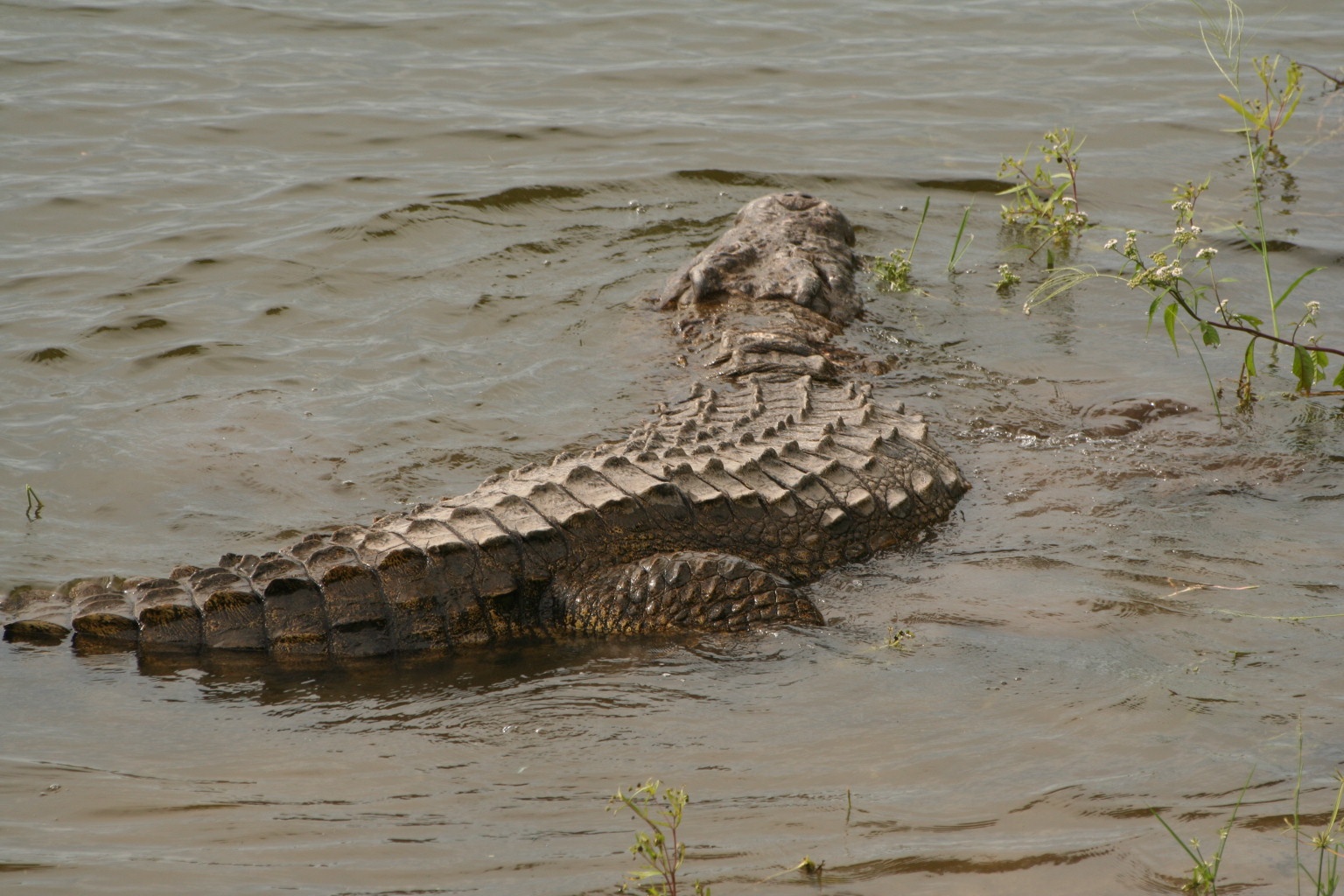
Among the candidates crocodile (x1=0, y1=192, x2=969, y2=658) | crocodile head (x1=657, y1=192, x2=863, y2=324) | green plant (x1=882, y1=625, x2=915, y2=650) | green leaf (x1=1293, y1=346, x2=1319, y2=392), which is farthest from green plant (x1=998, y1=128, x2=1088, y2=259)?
green plant (x1=882, y1=625, x2=915, y2=650)

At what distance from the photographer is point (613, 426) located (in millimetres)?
6004

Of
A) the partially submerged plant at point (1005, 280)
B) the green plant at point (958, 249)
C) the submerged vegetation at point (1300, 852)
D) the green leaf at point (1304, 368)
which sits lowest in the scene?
the submerged vegetation at point (1300, 852)

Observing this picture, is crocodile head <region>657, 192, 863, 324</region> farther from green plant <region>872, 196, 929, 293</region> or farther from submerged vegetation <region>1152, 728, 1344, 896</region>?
submerged vegetation <region>1152, 728, 1344, 896</region>

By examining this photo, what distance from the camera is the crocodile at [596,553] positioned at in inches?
161

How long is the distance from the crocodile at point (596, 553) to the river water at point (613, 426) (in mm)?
128

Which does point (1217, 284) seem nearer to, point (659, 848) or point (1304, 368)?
point (1304, 368)

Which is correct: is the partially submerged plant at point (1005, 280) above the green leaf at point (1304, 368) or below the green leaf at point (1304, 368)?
above

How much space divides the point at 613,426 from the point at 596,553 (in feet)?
5.26

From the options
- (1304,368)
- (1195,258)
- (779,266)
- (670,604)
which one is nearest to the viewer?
(670,604)

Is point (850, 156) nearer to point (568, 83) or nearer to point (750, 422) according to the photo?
point (568, 83)

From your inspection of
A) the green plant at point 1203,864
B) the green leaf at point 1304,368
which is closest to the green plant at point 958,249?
the green leaf at point 1304,368

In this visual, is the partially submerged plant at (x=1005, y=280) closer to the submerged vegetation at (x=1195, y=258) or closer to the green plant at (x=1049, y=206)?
the submerged vegetation at (x=1195, y=258)

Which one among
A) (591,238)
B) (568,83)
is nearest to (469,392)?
(591,238)

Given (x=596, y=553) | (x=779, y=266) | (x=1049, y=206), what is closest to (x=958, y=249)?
(x=1049, y=206)
